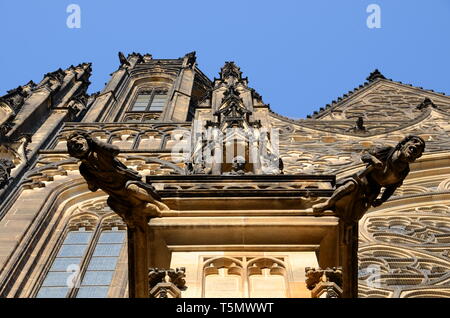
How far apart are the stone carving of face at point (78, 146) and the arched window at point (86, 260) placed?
617 cm

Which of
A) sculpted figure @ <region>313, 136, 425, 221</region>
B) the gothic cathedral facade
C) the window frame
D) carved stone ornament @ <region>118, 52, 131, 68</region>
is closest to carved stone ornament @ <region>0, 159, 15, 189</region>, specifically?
the gothic cathedral facade

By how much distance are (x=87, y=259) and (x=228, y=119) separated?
389 centimetres

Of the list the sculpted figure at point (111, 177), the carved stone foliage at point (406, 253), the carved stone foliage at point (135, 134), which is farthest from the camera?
the carved stone foliage at point (135, 134)

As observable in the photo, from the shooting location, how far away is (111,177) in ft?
21.0

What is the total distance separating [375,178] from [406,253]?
5606 millimetres

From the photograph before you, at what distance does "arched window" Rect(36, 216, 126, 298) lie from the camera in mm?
12148

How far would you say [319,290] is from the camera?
5.68 m

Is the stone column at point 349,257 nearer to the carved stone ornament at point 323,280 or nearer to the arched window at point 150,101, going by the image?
the carved stone ornament at point 323,280

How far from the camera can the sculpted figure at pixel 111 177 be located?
621cm

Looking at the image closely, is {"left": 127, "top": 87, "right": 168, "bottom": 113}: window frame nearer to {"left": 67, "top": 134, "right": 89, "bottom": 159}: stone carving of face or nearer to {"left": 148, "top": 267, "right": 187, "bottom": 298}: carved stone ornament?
{"left": 67, "top": 134, "right": 89, "bottom": 159}: stone carving of face

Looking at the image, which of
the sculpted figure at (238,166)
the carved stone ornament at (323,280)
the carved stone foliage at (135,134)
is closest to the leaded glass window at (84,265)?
the sculpted figure at (238,166)

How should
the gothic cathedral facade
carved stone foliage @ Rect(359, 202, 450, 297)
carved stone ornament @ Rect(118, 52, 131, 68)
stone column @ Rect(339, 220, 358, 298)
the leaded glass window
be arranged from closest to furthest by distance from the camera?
stone column @ Rect(339, 220, 358, 298) < the gothic cathedral facade < carved stone foliage @ Rect(359, 202, 450, 297) < the leaded glass window < carved stone ornament @ Rect(118, 52, 131, 68)

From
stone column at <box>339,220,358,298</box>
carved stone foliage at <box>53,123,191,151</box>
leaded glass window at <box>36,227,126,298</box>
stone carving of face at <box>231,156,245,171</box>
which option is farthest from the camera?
carved stone foliage at <box>53,123,191,151</box>

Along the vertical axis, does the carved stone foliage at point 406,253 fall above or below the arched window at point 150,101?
below
